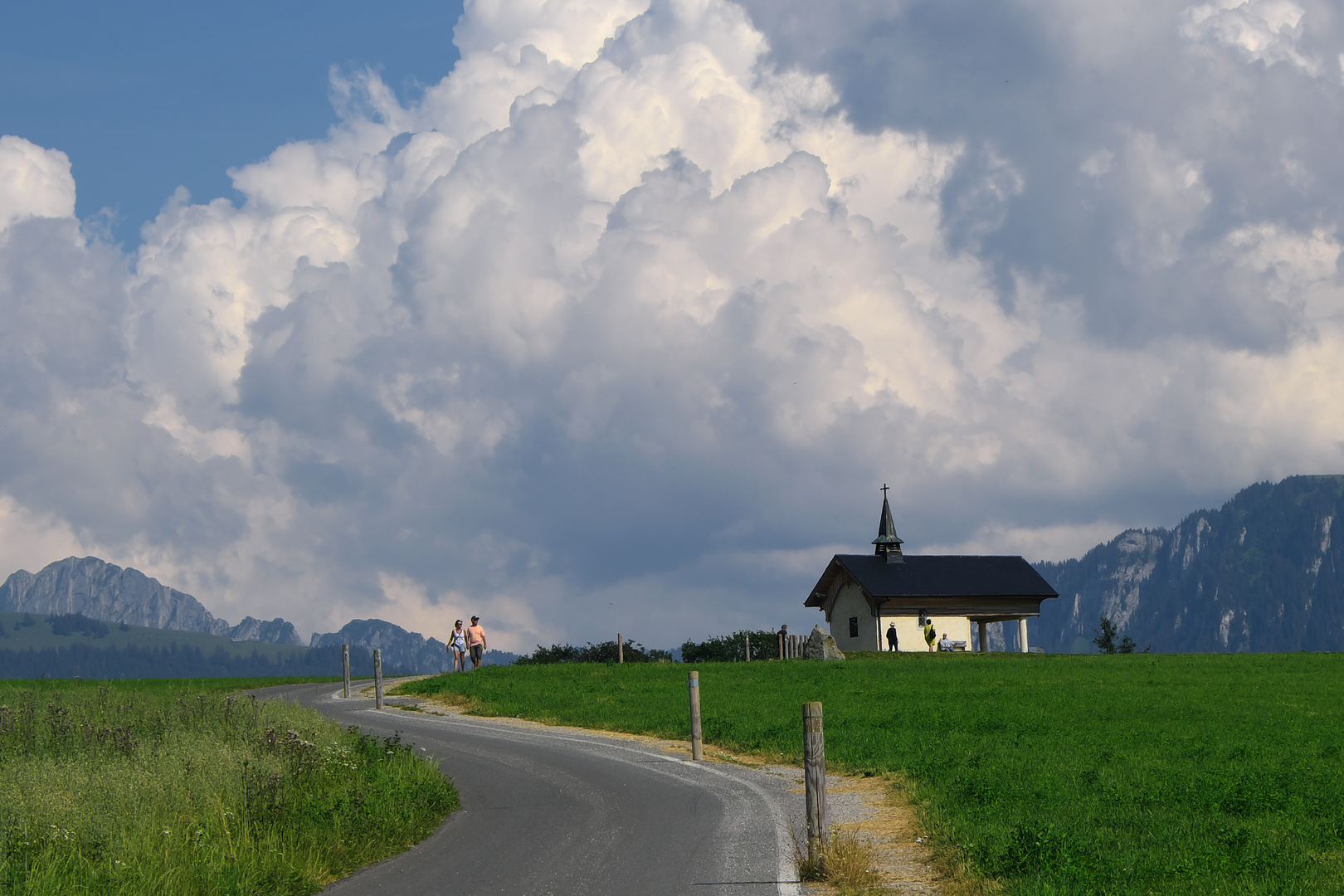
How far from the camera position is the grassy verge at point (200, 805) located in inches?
418

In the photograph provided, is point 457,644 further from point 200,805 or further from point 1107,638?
point 1107,638

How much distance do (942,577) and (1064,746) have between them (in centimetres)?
5242

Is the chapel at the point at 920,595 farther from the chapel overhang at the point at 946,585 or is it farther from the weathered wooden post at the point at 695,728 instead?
the weathered wooden post at the point at 695,728

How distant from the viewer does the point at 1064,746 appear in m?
19.2

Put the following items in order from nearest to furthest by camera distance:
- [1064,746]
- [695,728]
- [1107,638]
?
[1064,746], [695,728], [1107,638]

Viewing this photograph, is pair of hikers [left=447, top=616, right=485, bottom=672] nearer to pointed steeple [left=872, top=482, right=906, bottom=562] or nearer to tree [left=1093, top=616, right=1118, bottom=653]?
pointed steeple [left=872, top=482, right=906, bottom=562]

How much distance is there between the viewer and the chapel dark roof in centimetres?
6850

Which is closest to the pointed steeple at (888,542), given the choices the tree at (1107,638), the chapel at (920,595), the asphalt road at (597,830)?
the chapel at (920,595)

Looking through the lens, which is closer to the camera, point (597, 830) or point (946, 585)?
point (597, 830)

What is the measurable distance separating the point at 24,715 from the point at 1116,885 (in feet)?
52.3

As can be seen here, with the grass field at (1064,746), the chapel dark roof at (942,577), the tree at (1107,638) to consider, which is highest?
the chapel dark roof at (942,577)

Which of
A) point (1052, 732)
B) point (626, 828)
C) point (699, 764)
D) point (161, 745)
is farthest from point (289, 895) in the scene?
point (1052, 732)

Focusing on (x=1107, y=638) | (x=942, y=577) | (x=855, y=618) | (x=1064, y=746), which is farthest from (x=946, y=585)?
(x=1064, y=746)

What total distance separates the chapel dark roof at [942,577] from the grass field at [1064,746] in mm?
25955
